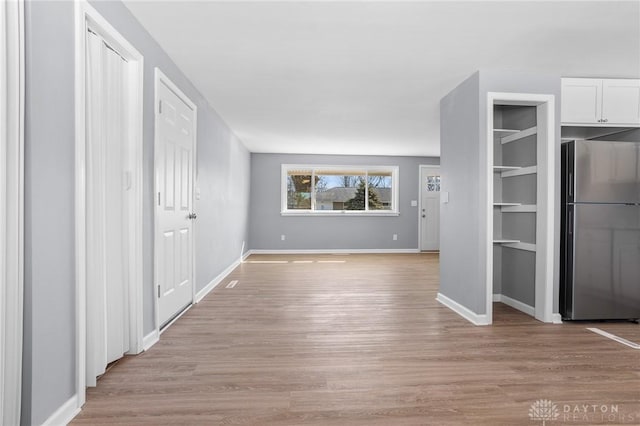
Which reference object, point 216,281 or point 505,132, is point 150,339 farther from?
point 505,132

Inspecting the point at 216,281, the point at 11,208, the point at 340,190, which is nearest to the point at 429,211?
the point at 340,190

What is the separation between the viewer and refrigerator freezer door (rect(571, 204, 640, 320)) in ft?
9.70

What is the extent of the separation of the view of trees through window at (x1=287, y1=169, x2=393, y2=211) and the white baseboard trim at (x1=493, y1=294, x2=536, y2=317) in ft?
14.4

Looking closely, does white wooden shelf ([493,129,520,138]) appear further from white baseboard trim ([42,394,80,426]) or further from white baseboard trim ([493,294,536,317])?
white baseboard trim ([42,394,80,426])

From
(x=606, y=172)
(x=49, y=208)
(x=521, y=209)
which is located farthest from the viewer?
(x=521, y=209)

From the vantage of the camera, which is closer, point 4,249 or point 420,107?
point 4,249

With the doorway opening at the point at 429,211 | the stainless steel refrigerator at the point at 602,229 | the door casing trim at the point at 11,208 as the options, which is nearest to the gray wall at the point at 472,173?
the stainless steel refrigerator at the point at 602,229

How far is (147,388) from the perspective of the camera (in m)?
1.89

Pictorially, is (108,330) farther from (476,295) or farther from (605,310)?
(605,310)

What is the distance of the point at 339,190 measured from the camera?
314 inches

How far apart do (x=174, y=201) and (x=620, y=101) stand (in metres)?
4.19

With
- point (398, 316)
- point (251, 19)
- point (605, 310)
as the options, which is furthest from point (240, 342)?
point (605, 310)

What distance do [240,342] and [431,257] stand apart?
17.9 feet

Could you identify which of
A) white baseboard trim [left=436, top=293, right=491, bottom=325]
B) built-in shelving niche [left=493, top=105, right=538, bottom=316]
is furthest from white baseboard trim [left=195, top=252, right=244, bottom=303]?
built-in shelving niche [left=493, top=105, right=538, bottom=316]
